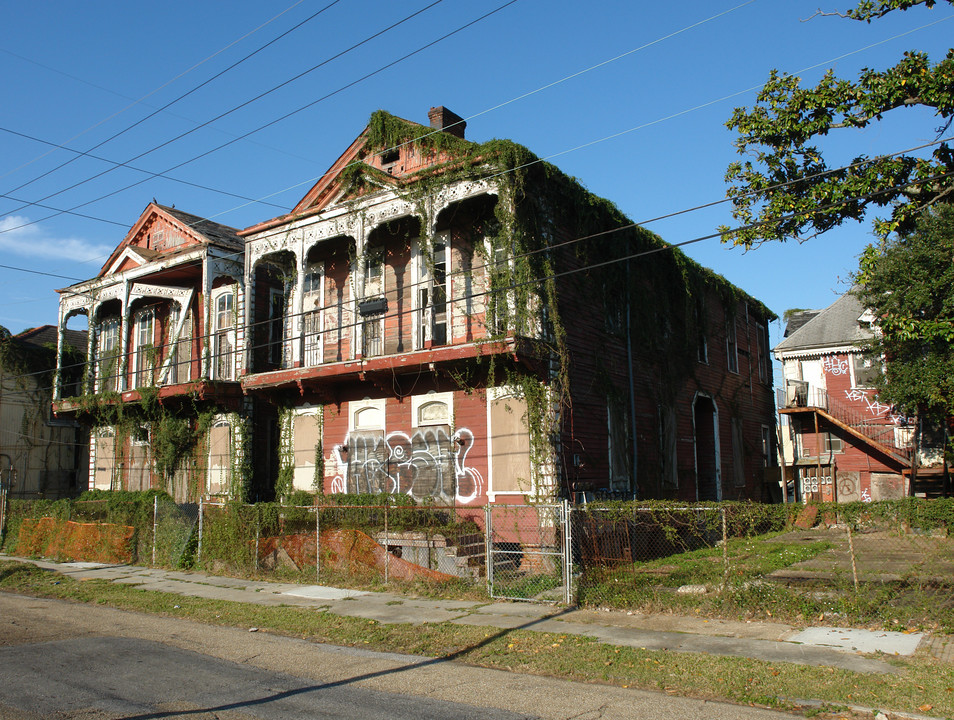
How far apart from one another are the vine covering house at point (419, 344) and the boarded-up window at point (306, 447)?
57mm

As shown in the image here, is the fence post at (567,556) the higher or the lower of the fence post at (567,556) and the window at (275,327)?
the lower

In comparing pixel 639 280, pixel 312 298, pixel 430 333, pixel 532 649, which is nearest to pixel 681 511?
pixel 532 649

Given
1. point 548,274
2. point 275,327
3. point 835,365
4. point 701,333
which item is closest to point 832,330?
point 835,365

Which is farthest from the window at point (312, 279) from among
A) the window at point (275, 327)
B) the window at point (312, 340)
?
the window at point (275, 327)

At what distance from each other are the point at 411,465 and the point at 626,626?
8.77m

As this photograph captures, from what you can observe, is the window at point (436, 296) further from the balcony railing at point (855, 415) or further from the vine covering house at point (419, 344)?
the balcony railing at point (855, 415)

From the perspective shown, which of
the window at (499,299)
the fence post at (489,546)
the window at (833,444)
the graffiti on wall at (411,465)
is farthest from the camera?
the window at (833,444)

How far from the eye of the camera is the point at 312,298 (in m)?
22.0

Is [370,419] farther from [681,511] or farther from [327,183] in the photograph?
[681,511]

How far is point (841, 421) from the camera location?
30234 millimetres

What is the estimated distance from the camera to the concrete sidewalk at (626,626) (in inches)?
352

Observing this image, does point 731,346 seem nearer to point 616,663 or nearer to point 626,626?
point 626,626

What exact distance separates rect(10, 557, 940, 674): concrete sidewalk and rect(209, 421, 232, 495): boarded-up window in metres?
6.63

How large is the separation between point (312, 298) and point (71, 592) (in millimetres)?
10050
